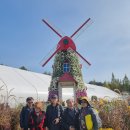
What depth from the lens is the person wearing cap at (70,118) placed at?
797 centimetres

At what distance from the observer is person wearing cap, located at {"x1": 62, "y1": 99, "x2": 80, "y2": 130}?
7973 millimetres

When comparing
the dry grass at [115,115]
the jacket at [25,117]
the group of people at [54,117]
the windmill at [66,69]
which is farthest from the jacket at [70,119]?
the windmill at [66,69]

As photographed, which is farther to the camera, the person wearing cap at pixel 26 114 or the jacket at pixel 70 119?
the person wearing cap at pixel 26 114

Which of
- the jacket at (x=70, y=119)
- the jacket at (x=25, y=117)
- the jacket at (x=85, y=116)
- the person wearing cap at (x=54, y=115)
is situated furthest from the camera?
the jacket at (x=25, y=117)

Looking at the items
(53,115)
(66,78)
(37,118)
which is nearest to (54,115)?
(53,115)

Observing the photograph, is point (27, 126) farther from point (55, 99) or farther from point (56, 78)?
point (56, 78)

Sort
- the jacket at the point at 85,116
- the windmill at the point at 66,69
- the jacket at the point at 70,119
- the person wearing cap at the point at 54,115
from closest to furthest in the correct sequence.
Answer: the jacket at the point at 85,116 < the jacket at the point at 70,119 < the person wearing cap at the point at 54,115 < the windmill at the point at 66,69

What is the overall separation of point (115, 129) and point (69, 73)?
1436 centimetres

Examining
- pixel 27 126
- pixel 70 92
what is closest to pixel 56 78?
pixel 70 92

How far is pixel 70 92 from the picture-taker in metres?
29.0

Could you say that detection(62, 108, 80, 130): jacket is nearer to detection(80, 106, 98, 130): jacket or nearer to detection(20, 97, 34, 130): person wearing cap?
detection(80, 106, 98, 130): jacket

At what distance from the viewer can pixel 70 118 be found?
8.12 meters

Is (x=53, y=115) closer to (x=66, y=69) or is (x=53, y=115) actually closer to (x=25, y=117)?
(x=25, y=117)

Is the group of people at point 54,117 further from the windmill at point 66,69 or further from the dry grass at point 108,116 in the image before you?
the windmill at point 66,69
